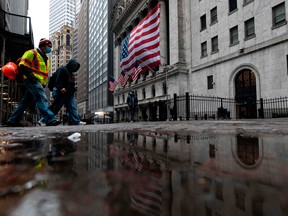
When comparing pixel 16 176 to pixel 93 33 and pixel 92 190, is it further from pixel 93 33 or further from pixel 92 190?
pixel 93 33

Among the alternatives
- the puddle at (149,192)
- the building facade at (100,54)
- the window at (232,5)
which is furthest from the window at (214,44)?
the building facade at (100,54)

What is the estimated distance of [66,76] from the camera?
6281 millimetres

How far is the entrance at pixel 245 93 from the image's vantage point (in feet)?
57.8

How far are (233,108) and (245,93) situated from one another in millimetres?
1542

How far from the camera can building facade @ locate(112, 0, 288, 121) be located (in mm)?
A: 16297

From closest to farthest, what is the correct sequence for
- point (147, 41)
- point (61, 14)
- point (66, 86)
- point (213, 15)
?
point (66, 86), point (147, 41), point (213, 15), point (61, 14)

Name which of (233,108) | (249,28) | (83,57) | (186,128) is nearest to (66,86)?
(186,128)

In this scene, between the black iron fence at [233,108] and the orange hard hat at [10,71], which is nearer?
the orange hard hat at [10,71]

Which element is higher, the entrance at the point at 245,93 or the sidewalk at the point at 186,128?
the entrance at the point at 245,93

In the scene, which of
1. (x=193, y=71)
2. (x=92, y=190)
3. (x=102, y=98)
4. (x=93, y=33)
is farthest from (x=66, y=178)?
(x=93, y=33)

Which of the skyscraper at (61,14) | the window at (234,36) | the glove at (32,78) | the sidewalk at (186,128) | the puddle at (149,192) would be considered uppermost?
the skyscraper at (61,14)

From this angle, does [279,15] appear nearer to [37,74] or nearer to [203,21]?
[203,21]

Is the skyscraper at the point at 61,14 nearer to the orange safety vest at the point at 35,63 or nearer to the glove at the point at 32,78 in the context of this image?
the orange safety vest at the point at 35,63

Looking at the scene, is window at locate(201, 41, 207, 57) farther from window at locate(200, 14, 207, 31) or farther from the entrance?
the entrance
